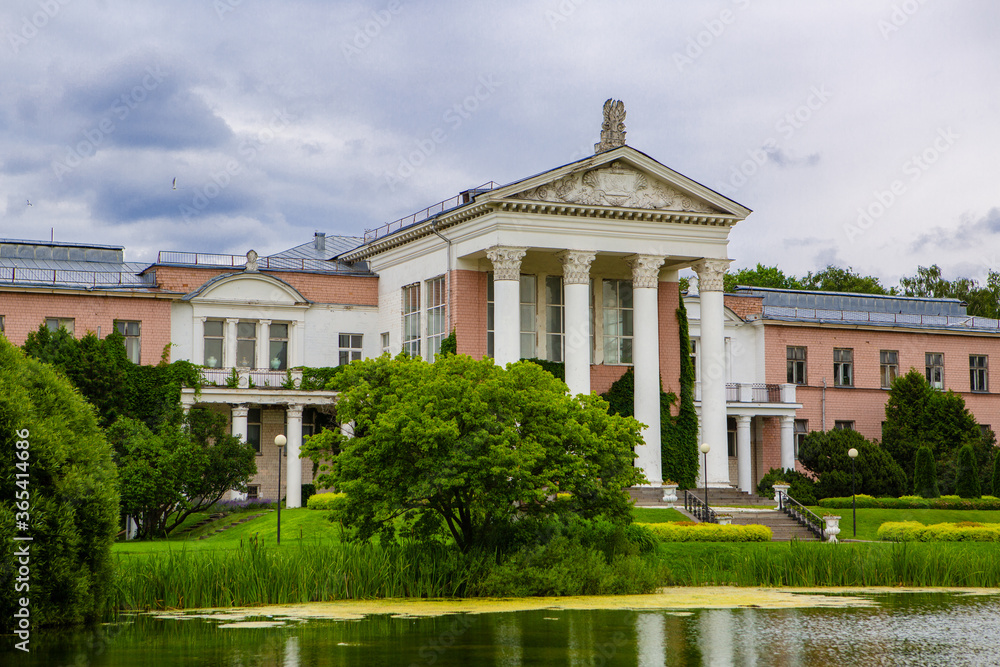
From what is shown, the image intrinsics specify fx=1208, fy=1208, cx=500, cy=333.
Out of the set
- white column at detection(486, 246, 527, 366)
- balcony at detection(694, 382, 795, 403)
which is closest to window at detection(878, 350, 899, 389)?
balcony at detection(694, 382, 795, 403)

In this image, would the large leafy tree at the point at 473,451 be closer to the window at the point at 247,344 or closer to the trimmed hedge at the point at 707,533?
the trimmed hedge at the point at 707,533

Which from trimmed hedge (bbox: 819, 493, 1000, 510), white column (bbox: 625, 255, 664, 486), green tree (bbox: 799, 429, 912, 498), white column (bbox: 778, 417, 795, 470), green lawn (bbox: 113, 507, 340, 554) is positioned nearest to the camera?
green lawn (bbox: 113, 507, 340, 554)

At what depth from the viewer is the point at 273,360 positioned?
4688cm

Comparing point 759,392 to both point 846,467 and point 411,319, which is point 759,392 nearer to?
point 846,467

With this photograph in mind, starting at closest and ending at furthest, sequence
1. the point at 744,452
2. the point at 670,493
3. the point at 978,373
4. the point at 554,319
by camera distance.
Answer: the point at 670,493 → the point at 554,319 → the point at 744,452 → the point at 978,373

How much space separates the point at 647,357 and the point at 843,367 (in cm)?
1956

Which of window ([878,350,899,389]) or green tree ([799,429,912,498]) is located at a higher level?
window ([878,350,899,389])

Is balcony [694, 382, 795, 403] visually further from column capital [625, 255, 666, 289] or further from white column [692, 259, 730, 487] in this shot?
column capital [625, 255, 666, 289]

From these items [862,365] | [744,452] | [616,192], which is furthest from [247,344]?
[862,365]

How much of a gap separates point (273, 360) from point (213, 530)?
34.6 feet

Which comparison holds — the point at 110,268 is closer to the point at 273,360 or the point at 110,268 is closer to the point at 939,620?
the point at 273,360

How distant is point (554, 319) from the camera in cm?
4366

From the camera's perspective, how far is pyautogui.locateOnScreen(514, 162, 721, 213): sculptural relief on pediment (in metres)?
40.6

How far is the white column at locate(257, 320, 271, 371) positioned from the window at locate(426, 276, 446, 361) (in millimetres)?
6731
